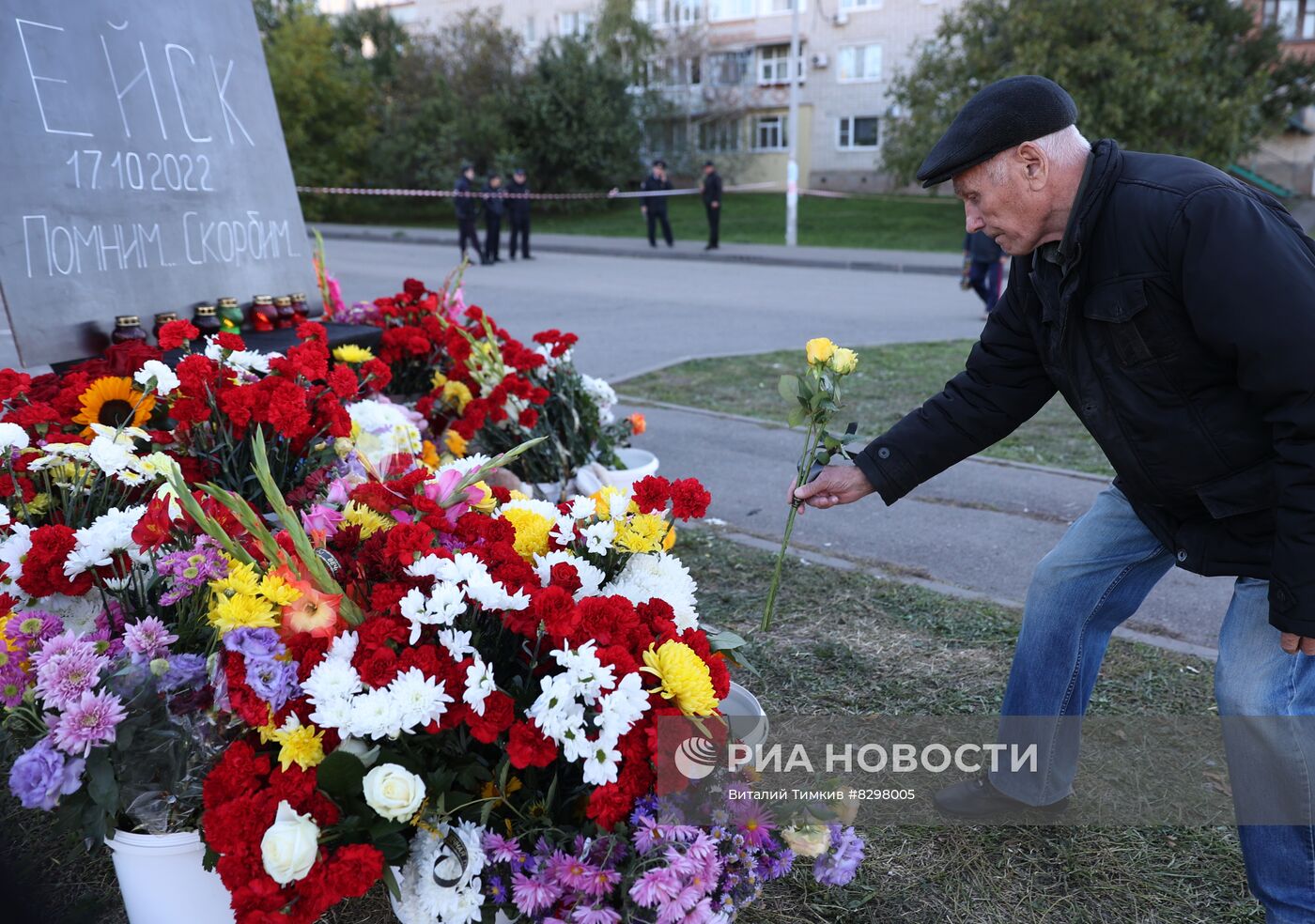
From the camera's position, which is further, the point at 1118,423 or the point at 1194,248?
the point at 1118,423

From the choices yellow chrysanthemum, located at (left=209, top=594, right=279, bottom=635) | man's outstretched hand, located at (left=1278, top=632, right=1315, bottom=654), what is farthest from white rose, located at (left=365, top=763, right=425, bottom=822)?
man's outstretched hand, located at (left=1278, top=632, right=1315, bottom=654)

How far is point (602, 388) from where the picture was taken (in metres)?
5.03

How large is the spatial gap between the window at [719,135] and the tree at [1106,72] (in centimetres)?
1756

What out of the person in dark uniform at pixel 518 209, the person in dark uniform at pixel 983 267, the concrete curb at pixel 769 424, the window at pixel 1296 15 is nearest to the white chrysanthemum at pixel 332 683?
the concrete curb at pixel 769 424

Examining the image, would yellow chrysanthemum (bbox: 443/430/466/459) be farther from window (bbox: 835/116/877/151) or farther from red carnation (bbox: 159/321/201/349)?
window (bbox: 835/116/877/151)

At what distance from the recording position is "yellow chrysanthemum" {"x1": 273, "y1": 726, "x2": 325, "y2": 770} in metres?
1.88

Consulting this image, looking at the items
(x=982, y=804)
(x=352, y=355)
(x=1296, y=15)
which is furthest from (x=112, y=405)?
(x=1296, y=15)

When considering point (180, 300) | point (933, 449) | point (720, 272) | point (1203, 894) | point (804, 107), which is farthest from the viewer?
point (804, 107)

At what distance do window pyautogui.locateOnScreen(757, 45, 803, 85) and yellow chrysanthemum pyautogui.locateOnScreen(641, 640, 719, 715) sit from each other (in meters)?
43.8

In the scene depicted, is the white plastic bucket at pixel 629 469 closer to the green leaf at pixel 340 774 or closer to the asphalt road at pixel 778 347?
the asphalt road at pixel 778 347

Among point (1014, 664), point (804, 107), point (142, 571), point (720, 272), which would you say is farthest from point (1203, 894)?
point (804, 107)

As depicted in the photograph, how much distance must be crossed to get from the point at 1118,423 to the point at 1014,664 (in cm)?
79

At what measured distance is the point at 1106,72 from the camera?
21.9m

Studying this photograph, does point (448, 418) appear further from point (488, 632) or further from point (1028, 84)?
point (1028, 84)
